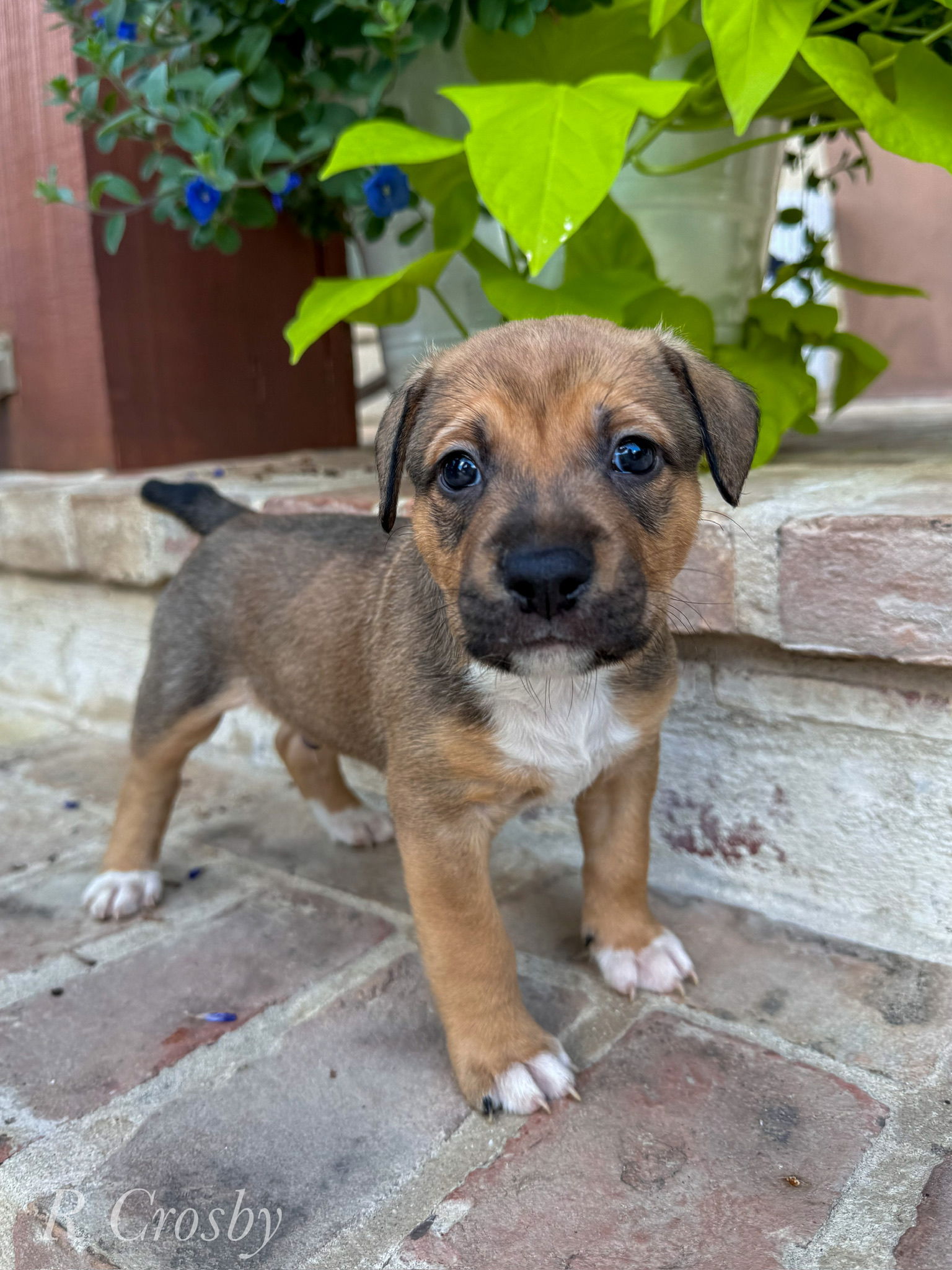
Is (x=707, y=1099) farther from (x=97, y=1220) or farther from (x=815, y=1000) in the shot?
(x=97, y=1220)

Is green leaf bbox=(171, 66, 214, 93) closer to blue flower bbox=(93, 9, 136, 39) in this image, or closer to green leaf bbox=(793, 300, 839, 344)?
blue flower bbox=(93, 9, 136, 39)

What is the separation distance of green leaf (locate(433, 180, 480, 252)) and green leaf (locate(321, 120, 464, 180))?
507 millimetres

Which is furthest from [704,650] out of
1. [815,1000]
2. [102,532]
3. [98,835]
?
[102,532]

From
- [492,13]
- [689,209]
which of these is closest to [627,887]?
[492,13]

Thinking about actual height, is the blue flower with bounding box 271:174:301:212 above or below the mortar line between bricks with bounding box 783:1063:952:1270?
above

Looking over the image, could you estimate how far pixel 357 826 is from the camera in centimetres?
340

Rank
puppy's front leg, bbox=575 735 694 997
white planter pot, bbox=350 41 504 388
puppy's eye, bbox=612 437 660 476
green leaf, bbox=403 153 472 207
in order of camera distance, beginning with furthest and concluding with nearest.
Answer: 1. white planter pot, bbox=350 41 504 388
2. green leaf, bbox=403 153 472 207
3. puppy's front leg, bbox=575 735 694 997
4. puppy's eye, bbox=612 437 660 476

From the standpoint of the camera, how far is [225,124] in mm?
3395

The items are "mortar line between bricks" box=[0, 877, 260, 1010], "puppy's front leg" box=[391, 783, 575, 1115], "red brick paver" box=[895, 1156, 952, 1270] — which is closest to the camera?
"red brick paver" box=[895, 1156, 952, 1270]

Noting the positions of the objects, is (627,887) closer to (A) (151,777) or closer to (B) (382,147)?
(A) (151,777)

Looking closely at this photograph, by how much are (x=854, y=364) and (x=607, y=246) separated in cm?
117

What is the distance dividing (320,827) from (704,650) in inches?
60.7

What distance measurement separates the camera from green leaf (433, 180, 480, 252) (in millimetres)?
3377

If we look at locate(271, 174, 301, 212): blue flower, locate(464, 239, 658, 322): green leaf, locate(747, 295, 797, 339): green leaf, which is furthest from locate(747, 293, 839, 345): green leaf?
locate(271, 174, 301, 212): blue flower
